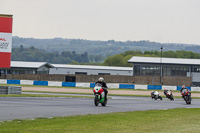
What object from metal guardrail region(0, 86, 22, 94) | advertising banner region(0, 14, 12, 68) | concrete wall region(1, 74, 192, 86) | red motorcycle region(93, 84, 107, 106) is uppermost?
advertising banner region(0, 14, 12, 68)

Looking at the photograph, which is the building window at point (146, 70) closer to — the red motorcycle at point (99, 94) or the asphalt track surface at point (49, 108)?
the asphalt track surface at point (49, 108)

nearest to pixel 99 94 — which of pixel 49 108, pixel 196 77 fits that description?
pixel 49 108

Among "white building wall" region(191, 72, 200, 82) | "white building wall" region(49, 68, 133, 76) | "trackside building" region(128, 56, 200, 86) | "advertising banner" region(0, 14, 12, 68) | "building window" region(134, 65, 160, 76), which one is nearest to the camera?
"advertising banner" region(0, 14, 12, 68)

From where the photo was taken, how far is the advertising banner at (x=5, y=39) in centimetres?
3608

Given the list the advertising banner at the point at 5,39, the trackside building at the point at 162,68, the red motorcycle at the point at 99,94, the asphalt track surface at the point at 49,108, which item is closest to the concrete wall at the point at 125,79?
the trackside building at the point at 162,68

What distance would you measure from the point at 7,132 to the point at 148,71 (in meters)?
81.9

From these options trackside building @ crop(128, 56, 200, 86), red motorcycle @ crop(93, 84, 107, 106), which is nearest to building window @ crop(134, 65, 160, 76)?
trackside building @ crop(128, 56, 200, 86)

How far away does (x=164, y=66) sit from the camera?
9238 centimetres

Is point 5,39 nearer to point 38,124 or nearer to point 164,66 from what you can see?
point 38,124

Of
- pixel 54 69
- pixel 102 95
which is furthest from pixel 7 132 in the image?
pixel 54 69

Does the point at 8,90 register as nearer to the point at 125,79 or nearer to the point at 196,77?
the point at 125,79

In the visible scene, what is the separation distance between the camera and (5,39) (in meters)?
36.6

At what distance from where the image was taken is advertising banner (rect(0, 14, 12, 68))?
36.1 metres

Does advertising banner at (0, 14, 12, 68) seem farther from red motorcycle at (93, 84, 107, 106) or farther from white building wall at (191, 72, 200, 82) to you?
white building wall at (191, 72, 200, 82)
